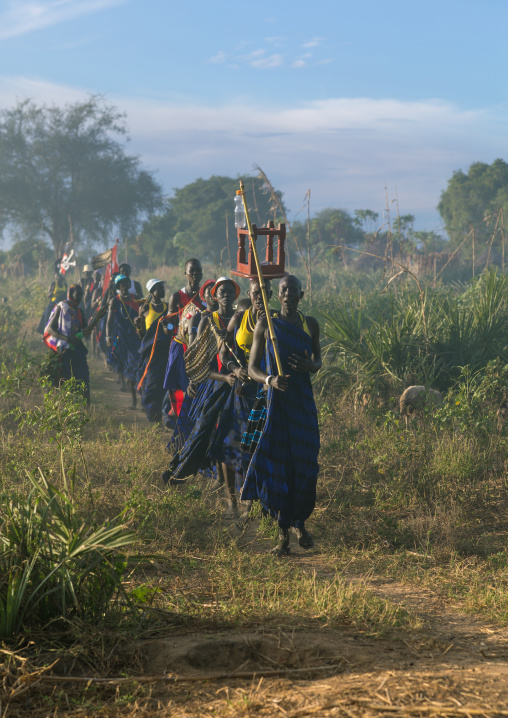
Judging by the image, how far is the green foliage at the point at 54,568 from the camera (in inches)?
115

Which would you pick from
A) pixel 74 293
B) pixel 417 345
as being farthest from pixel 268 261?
pixel 74 293

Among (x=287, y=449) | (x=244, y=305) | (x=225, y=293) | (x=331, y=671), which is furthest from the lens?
(x=225, y=293)

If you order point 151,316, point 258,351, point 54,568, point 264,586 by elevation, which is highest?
point 151,316

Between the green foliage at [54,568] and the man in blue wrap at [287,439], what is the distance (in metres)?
1.55

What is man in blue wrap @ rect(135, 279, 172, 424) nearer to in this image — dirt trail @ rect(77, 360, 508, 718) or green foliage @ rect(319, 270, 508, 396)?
green foliage @ rect(319, 270, 508, 396)

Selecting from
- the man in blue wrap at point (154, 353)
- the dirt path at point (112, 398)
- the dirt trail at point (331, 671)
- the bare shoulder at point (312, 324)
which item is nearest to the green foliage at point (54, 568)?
the dirt trail at point (331, 671)

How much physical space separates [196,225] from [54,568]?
3471 cm

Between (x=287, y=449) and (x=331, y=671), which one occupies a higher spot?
(x=287, y=449)

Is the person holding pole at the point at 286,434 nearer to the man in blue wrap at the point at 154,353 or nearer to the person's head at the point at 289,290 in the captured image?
the person's head at the point at 289,290

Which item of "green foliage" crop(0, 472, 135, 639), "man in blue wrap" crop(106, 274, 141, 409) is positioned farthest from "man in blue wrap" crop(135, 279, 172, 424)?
"green foliage" crop(0, 472, 135, 639)

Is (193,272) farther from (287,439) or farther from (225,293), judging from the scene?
(287,439)

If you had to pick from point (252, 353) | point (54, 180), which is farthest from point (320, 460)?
point (54, 180)

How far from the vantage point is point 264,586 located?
379 centimetres

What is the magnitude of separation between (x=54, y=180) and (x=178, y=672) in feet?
111
